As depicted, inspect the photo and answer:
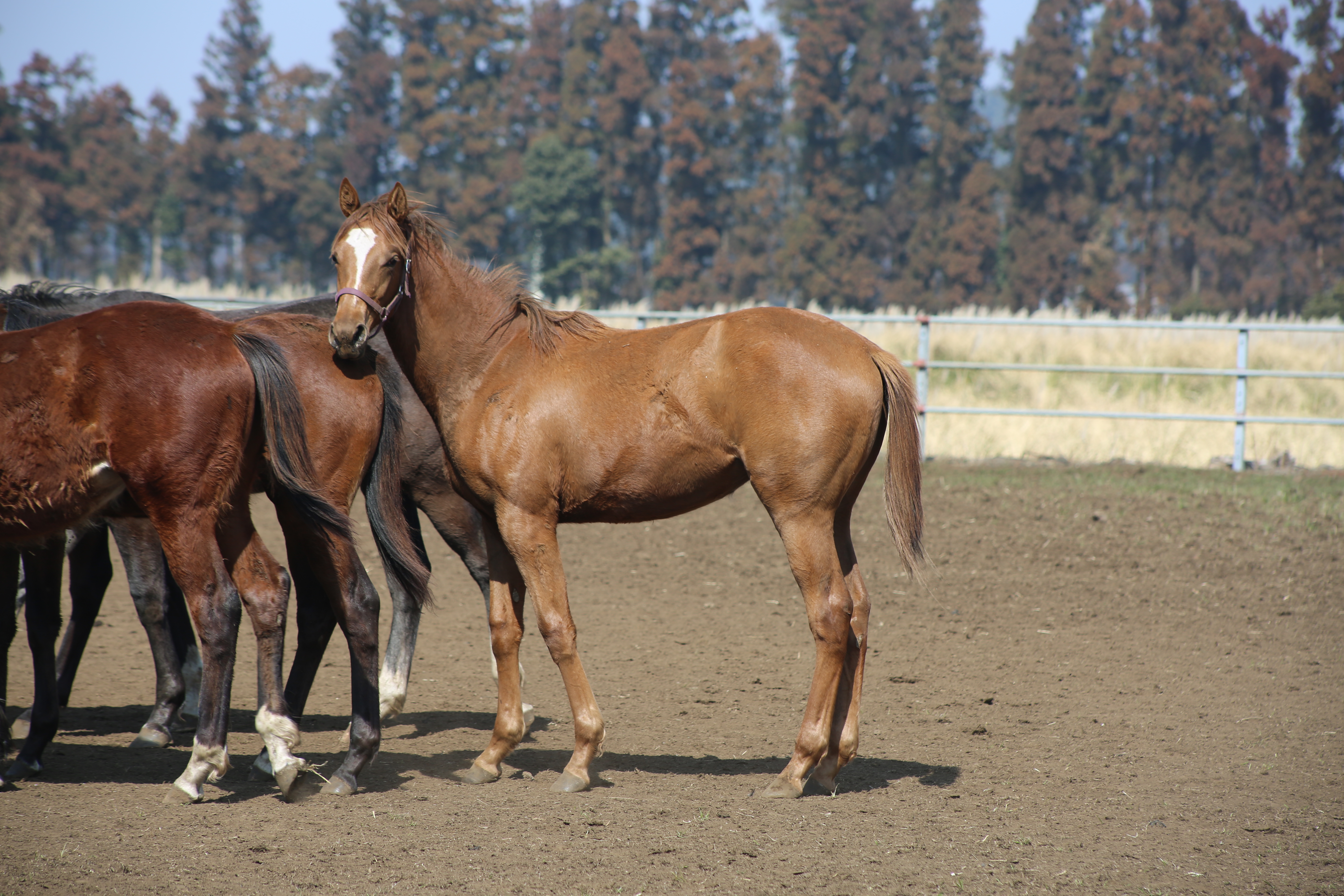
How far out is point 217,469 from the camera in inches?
144

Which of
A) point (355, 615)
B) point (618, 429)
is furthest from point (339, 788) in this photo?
point (618, 429)

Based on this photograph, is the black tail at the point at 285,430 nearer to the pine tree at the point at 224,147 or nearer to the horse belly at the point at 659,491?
the horse belly at the point at 659,491

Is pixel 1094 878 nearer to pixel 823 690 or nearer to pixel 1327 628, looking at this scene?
pixel 823 690

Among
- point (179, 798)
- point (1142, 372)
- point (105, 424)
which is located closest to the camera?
point (105, 424)

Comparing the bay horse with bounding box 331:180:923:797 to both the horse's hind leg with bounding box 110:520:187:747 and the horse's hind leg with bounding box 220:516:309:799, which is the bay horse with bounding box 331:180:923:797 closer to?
the horse's hind leg with bounding box 220:516:309:799

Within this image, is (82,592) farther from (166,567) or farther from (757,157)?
(757,157)

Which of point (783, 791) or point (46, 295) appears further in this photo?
point (46, 295)

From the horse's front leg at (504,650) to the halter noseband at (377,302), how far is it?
3.03ft

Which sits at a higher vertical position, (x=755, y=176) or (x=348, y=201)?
(x=755, y=176)

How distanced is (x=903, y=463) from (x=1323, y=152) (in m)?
40.7

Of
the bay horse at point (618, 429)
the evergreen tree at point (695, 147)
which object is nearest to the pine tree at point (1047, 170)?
the evergreen tree at point (695, 147)

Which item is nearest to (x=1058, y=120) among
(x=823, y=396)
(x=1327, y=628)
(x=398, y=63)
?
(x=398, y=63)

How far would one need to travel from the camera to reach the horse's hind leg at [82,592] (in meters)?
4.69

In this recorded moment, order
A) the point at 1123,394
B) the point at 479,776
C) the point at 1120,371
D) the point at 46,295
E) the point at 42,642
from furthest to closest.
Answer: the point at 1123,394 < the point at 1120,371 < the point at 46,295 < the point at 42,642 < the point at 479,776
